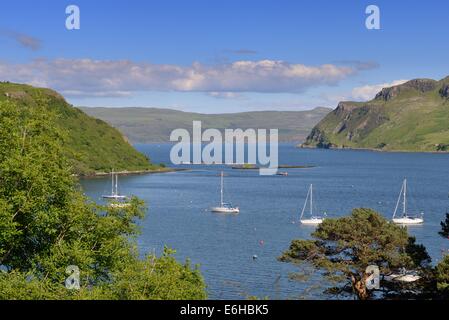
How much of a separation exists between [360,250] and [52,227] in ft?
80.5

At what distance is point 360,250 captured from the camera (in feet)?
143

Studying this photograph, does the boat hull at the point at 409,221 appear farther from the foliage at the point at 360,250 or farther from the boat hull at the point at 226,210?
the foliage at the point at 360,250

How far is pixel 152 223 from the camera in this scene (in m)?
112

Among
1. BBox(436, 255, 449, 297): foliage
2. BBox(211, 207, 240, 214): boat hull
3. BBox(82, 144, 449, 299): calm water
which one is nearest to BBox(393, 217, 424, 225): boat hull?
BBox(82, 144, 449, 299): calm water

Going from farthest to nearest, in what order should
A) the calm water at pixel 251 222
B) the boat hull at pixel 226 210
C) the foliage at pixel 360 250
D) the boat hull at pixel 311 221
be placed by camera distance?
the boat hull at pixel 226 210, the boat hull at pixel 311 221, the calm water at pixel 251 222, the foliage at pixel 360 250

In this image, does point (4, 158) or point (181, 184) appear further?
point (181, 184)

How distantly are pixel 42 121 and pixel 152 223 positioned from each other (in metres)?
85.4

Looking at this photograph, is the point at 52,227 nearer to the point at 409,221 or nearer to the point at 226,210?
A: the point at 409,221

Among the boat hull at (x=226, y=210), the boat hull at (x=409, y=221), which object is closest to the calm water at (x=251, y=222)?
the boat hull at (x=409, y=221)

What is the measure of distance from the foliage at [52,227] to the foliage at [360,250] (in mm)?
19539

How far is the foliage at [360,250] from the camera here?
42500 millimetres

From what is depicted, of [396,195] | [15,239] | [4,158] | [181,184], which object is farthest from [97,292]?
[181,184]

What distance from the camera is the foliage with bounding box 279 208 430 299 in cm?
4250
